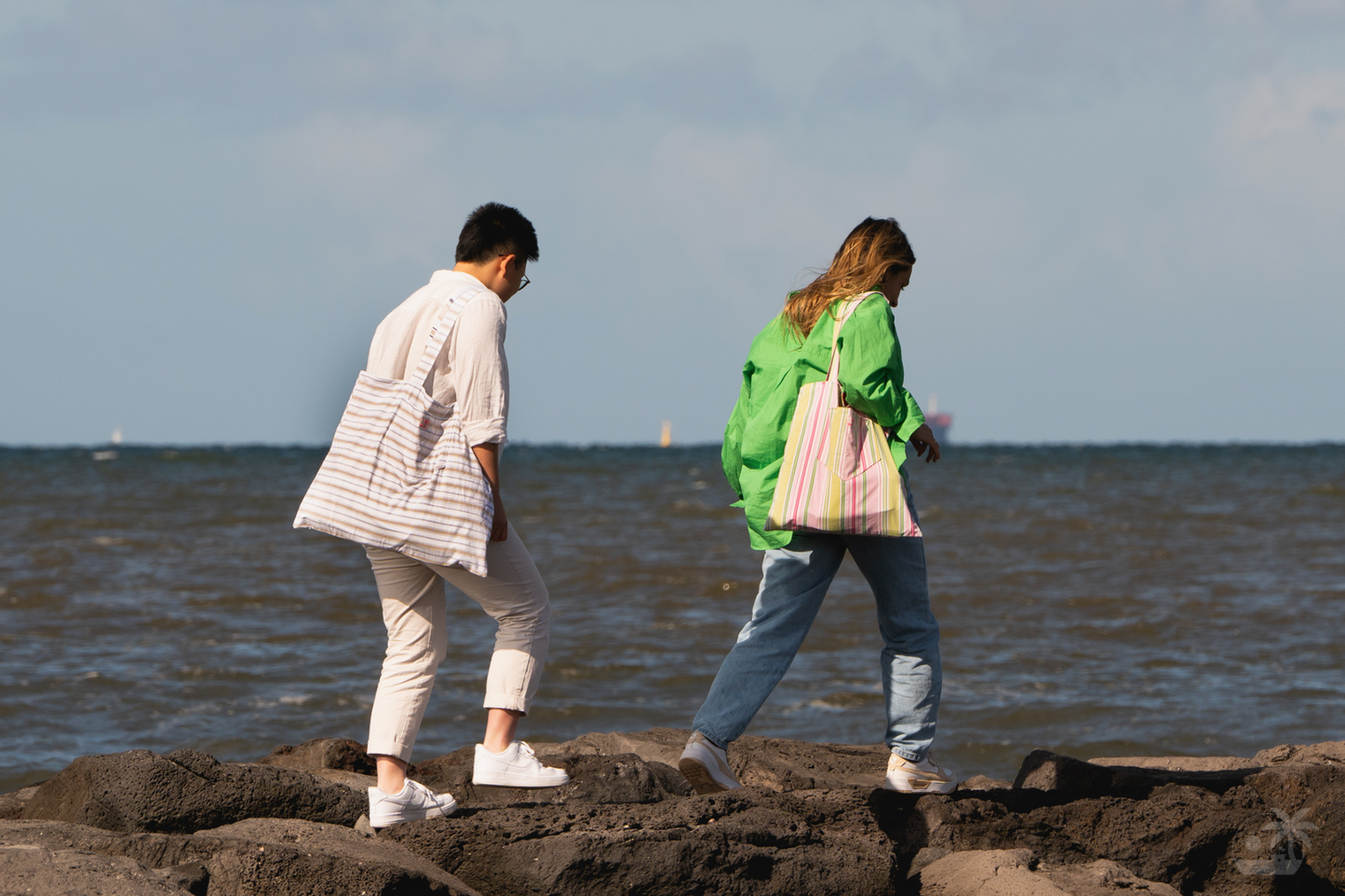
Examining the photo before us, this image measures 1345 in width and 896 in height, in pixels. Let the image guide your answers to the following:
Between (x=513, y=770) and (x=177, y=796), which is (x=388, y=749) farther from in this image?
(x=177, y=796)

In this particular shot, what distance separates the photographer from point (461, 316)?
2.94 meters

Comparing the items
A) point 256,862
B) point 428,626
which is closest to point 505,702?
point 428,626

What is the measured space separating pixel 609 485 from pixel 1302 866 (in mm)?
23288

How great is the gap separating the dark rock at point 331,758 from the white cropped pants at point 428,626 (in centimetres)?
132

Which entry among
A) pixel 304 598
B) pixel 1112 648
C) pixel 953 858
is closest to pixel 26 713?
pixel 304 598

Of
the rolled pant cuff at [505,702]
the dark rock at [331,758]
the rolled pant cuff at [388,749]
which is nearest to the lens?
the rolled pant cuff at [388,749]

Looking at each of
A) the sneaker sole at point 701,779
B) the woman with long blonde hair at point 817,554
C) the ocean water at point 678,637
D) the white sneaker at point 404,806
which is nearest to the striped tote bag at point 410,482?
the white sneaker at point 404,806

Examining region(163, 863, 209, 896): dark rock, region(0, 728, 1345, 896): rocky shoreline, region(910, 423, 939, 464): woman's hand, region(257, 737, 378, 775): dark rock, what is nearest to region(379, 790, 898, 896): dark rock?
region(0, 728, 1345, 896): rocky shoreline

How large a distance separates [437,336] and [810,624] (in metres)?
1.27

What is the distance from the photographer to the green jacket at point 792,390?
329 cm

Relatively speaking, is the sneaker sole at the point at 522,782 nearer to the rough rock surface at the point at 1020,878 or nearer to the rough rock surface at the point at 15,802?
the rough rock surface at the point at 1020,878

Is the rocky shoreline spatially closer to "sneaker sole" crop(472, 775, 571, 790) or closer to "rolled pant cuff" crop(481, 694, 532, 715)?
"sneaker sole" crop(472, 775, 571, 790)

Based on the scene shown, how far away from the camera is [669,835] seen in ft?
9.13

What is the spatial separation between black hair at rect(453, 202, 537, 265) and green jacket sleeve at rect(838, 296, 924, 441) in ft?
2.81
